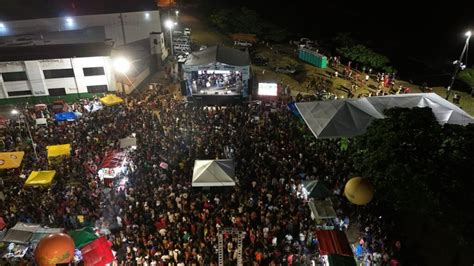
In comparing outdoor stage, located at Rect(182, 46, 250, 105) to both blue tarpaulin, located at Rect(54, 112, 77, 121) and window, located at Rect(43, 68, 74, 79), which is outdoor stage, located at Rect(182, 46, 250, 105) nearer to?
blue tarpaulin, located at Rect(54, 112, 77, 121)

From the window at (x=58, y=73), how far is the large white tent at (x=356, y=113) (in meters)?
20.9

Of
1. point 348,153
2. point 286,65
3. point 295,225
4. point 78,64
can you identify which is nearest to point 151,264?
point 295,225

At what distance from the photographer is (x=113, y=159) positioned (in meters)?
18.7

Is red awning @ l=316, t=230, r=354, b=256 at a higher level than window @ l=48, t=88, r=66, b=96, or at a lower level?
higher

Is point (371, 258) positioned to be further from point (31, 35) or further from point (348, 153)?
point (31, 35)

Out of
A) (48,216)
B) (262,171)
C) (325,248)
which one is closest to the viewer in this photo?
(325,248)

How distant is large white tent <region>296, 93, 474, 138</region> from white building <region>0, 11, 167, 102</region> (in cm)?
1824

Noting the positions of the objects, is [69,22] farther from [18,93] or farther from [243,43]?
[243,43]

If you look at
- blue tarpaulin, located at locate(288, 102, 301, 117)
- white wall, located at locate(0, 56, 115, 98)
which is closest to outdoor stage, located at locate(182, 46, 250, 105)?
blue tarpaulin, located at locate(288, 102, 301, 117)

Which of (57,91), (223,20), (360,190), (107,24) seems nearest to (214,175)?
(360,190)

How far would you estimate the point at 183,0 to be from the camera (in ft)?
228

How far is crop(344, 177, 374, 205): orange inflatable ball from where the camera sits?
544 inches

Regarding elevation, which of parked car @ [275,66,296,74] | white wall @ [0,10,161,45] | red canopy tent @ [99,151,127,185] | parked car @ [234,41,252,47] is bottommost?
parked car @ [275,66,296,74]

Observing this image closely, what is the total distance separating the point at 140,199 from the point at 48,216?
170 inches
